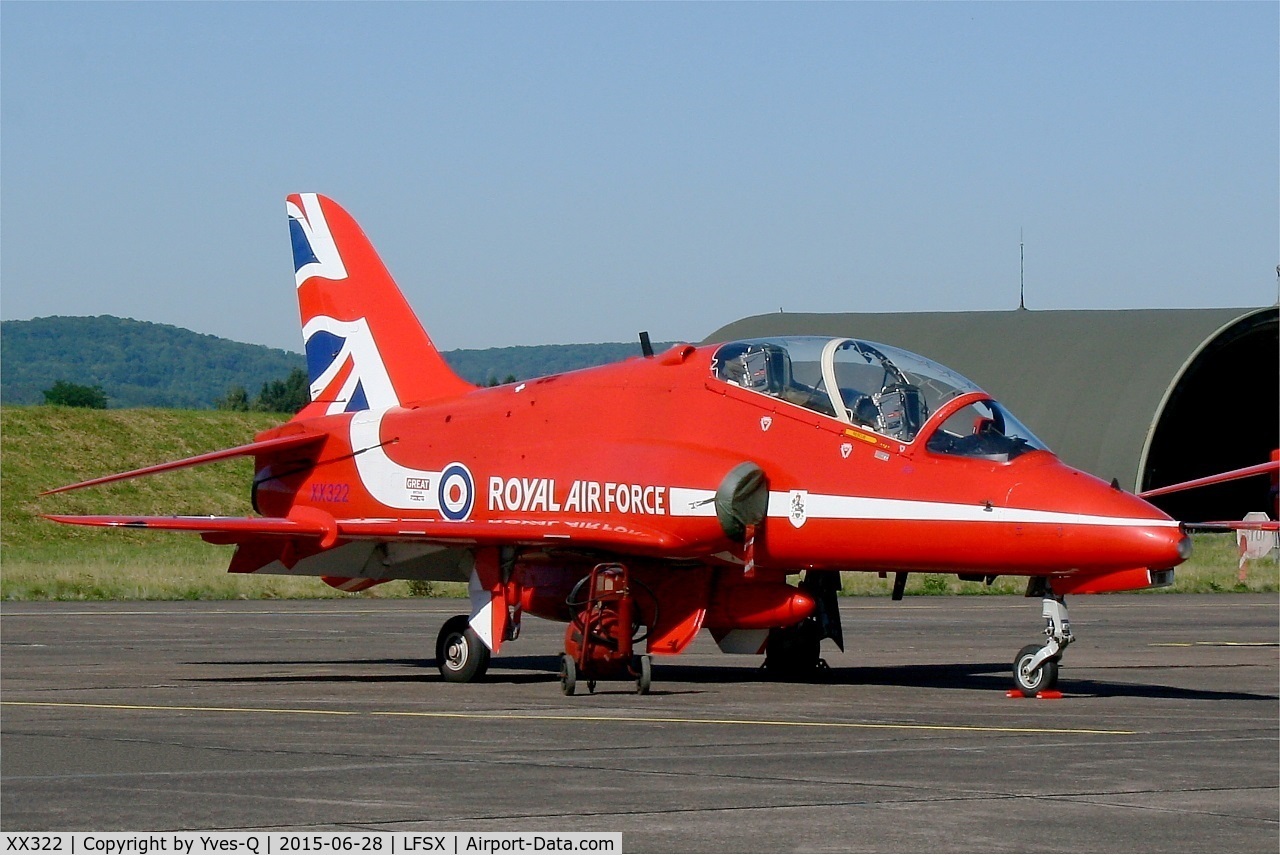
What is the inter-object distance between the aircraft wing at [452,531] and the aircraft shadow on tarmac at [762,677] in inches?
52.5

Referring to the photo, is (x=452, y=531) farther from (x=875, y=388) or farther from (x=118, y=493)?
(x=118, y=493)

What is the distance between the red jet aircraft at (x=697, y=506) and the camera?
48.0ft

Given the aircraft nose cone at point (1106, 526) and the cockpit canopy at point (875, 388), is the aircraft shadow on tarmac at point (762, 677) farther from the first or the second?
the cockpit canopy at point (875, 388)

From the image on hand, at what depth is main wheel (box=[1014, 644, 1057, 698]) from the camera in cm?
1501

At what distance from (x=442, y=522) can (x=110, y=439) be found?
1852 inches

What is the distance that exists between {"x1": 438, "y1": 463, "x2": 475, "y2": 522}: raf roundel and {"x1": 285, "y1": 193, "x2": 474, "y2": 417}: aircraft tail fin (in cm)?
197

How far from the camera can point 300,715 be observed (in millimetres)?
13664

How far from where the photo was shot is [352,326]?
2081 cm

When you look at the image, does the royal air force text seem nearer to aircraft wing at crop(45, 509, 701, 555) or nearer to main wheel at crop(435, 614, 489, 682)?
aircraft wing at crop(45, 509, 701, 555)

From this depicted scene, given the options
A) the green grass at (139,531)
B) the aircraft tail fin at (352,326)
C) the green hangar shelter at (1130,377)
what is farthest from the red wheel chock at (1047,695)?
the green hangar shelter at (1130,377)

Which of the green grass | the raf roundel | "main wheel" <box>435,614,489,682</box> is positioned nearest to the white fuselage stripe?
"main wheel" <box>435,614,489,682</box>

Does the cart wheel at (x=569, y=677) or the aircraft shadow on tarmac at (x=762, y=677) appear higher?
the cart wheel at (x=569, y=677)

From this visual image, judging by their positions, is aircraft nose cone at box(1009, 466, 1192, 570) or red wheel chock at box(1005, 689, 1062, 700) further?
red wheel chock at box(1005, 689, 1062, 700)

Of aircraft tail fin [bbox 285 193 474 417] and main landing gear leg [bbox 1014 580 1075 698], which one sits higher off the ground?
aircraft tail fin [bbox 285 193 474 417]
